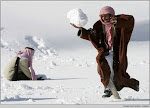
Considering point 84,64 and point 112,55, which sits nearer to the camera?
point 112,55

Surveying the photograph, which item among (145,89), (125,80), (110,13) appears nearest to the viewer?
(110,13)

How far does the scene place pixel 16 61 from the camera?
36.6ft

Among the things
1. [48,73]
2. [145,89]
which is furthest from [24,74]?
[145,89]

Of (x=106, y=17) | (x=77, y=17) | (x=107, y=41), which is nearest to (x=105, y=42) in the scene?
(x=107, y=41)

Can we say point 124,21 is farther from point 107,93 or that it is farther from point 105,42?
point 107,93

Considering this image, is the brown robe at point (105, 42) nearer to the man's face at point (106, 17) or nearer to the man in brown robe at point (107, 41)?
the man in brown robe at point (107, 41)

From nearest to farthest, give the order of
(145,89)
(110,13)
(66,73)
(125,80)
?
(110,13), (125,80), (145,89), (66,73)

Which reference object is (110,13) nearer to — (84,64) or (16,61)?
(16,61)

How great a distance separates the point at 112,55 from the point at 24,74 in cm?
455

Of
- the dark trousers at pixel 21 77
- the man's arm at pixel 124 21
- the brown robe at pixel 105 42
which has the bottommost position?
the dark trousers at pixel 21 77

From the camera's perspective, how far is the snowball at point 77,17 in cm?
662

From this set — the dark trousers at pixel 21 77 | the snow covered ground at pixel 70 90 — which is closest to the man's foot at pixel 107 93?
the snow covered ground at pixel 70 90

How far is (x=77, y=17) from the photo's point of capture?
661 centimetres

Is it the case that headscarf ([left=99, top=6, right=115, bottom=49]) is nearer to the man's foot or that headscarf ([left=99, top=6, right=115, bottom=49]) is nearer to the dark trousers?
the man's foot
